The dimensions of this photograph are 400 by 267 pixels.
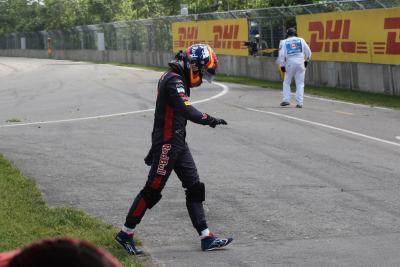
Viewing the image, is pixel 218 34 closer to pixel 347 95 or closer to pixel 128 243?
pixel 347 95

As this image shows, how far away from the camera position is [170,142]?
6.41 m

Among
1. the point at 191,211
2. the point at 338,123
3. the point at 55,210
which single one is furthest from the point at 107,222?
the point at 338,123

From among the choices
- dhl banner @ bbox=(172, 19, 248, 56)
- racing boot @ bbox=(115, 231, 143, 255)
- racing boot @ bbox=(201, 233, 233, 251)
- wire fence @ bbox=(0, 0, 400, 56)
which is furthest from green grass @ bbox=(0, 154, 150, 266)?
dhl banner @ bbox=(172, 19, 248, 56)

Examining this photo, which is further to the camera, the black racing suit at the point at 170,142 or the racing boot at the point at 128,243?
the racing boot at the point at 128,243

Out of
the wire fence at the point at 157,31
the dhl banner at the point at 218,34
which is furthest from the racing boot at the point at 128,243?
the dhl banner at the point at 218,34

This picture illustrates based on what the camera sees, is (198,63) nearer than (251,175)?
Yes

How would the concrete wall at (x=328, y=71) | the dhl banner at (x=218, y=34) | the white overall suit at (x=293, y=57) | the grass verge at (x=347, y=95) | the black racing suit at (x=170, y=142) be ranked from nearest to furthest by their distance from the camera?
1. the black racing suit at (x=170, y=142)
2. the white overall suit at (x=293, y=57)
3. the grass verge at (x=347, y=95)
4. the concrete wall at (x=328, y=71)
5. the dhl banner at (x=218, y=34)

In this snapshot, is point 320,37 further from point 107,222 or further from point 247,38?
point 107,222

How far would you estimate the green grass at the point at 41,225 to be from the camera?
6408 mm

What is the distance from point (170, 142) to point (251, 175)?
377cm

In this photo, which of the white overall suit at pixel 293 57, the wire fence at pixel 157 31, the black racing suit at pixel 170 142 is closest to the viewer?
the black racing suit at pixel 170 142

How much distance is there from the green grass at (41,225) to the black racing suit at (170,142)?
36cm

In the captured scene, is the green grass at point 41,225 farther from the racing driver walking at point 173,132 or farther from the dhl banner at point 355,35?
the dhl banner at point 355,35

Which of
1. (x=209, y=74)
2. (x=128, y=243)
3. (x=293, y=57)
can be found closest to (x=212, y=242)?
(x=128, y=243)
